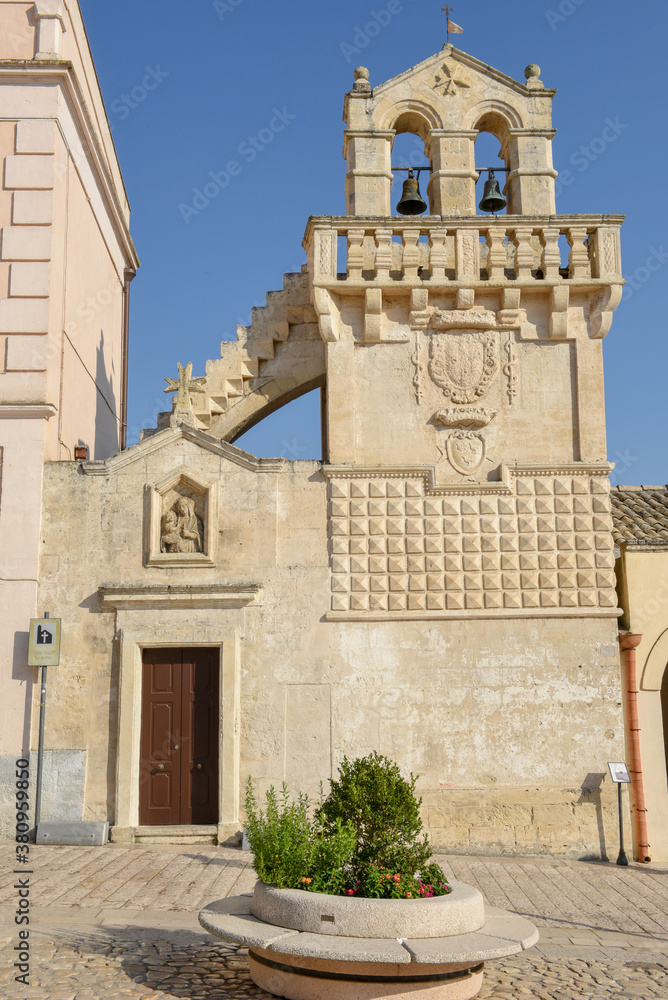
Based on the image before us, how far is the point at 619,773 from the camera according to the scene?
38.2ft

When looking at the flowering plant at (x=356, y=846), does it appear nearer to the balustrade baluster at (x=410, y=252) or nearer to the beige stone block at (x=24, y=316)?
the balustrade baluster at (x=410, y=252)

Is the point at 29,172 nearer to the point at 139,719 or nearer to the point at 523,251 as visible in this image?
the point at 523,251

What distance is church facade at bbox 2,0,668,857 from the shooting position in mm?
11867

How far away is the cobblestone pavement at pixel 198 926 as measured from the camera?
6379 millimetres

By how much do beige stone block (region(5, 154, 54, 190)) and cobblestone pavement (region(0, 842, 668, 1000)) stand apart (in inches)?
329

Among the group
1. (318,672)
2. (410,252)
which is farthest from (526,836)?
(410,252)

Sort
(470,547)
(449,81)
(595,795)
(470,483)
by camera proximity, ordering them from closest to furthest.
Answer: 1. (595,795)
2. (470,547)
3. (470,483)
4. (449,81)

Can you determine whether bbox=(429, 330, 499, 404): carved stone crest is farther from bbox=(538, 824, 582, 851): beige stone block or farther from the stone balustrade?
bbox=(538, 824, 582, 851): beige stone block

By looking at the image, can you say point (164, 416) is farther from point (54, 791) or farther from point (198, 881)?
point (198, 881)

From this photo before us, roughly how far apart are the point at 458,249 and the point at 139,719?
24.1 feet

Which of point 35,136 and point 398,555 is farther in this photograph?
point 35,136

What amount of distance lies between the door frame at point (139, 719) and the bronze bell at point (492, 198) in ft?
22.4

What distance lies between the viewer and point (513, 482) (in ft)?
41.5

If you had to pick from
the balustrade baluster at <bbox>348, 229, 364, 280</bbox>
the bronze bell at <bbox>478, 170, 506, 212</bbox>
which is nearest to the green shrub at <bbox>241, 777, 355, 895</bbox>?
the balustrade baluster at <bbox>348, 229, 364, 280</bbox>
